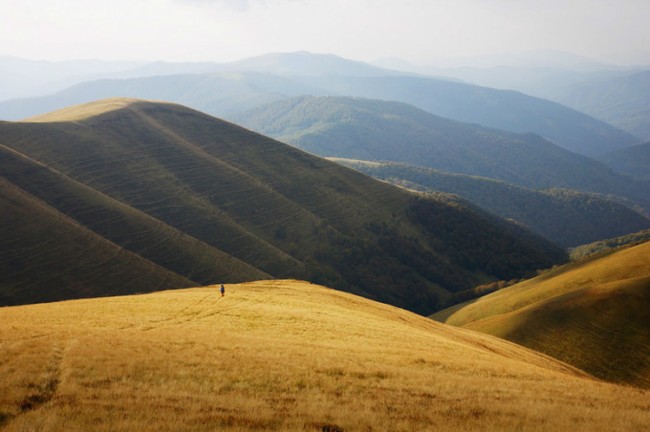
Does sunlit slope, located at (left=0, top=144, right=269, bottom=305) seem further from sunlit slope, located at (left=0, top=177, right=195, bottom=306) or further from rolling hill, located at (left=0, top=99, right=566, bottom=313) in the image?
rolling hill, located at (left=0, top=99, right=566, bottom=313)

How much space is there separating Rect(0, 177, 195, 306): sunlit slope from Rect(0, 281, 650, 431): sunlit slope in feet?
176

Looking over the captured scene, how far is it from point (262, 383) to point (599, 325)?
228 feet

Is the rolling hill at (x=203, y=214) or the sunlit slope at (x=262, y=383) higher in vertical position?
the sunlit slope at (x=262, y=383)

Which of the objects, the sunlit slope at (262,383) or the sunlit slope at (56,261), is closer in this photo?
the sunlit slope at (262,383)

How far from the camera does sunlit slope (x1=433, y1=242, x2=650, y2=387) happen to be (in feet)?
208

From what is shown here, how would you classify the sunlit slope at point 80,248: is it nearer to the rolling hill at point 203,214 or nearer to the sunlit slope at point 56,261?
the sunlit slope at point 56,261

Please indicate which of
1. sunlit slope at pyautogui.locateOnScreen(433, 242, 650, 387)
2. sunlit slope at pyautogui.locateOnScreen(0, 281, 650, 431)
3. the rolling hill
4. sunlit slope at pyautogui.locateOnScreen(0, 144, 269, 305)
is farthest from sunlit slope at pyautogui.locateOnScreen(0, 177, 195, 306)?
sunlit slope at pyautogui.locateOnScreen(433, 242, 650, 387)

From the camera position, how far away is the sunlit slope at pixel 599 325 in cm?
6334

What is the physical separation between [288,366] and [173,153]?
177071 mm

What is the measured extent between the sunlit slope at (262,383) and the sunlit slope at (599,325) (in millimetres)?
42466

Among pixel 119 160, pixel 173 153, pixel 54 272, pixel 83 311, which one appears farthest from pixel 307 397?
pixel 173 153

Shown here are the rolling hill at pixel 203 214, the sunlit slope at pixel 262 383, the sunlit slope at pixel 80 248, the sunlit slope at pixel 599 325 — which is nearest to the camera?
the sunlit slope at pixel 262 383

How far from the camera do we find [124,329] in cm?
3077

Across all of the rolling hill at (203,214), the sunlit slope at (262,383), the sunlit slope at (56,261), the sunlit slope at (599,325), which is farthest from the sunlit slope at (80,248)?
the sunlit slope at (599,325)
